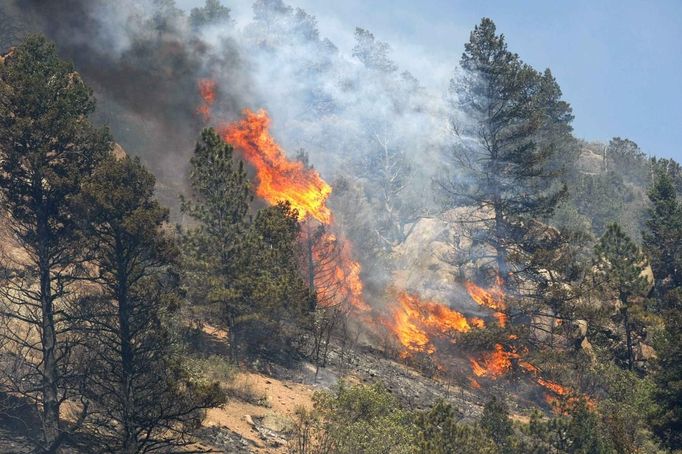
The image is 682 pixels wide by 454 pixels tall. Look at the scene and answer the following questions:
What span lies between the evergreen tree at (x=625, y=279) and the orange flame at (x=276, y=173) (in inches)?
945

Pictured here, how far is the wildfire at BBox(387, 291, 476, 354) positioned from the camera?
54031 mm

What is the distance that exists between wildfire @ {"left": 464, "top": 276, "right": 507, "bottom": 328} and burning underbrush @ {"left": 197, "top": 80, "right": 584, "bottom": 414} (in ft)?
0.28

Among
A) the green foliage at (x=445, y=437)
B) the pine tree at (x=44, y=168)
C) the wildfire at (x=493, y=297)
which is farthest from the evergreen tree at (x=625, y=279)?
the pine tree at (x=44, y=168)

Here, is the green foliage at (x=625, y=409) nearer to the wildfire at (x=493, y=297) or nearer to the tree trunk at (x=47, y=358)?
the wildfire at (x=493, y=297)

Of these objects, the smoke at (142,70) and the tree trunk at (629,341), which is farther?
the smoke at (142,70)

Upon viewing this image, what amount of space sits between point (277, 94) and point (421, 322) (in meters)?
31.9

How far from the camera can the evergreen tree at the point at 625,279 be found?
42.6 meters

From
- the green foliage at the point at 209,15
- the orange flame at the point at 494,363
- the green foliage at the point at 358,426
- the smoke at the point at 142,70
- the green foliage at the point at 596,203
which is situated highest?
the green foliage at the point at 209,15

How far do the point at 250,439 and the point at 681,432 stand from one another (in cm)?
1787

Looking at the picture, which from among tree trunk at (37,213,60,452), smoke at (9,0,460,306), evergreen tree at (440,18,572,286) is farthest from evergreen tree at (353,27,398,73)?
tree trunk at (37,213,60,452)

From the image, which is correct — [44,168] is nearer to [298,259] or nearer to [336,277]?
[298,259]

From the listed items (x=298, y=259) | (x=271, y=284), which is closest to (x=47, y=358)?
(x=271, y=284)

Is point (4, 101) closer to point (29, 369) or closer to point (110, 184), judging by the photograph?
point (110, 184)

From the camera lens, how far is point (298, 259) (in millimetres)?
48969
